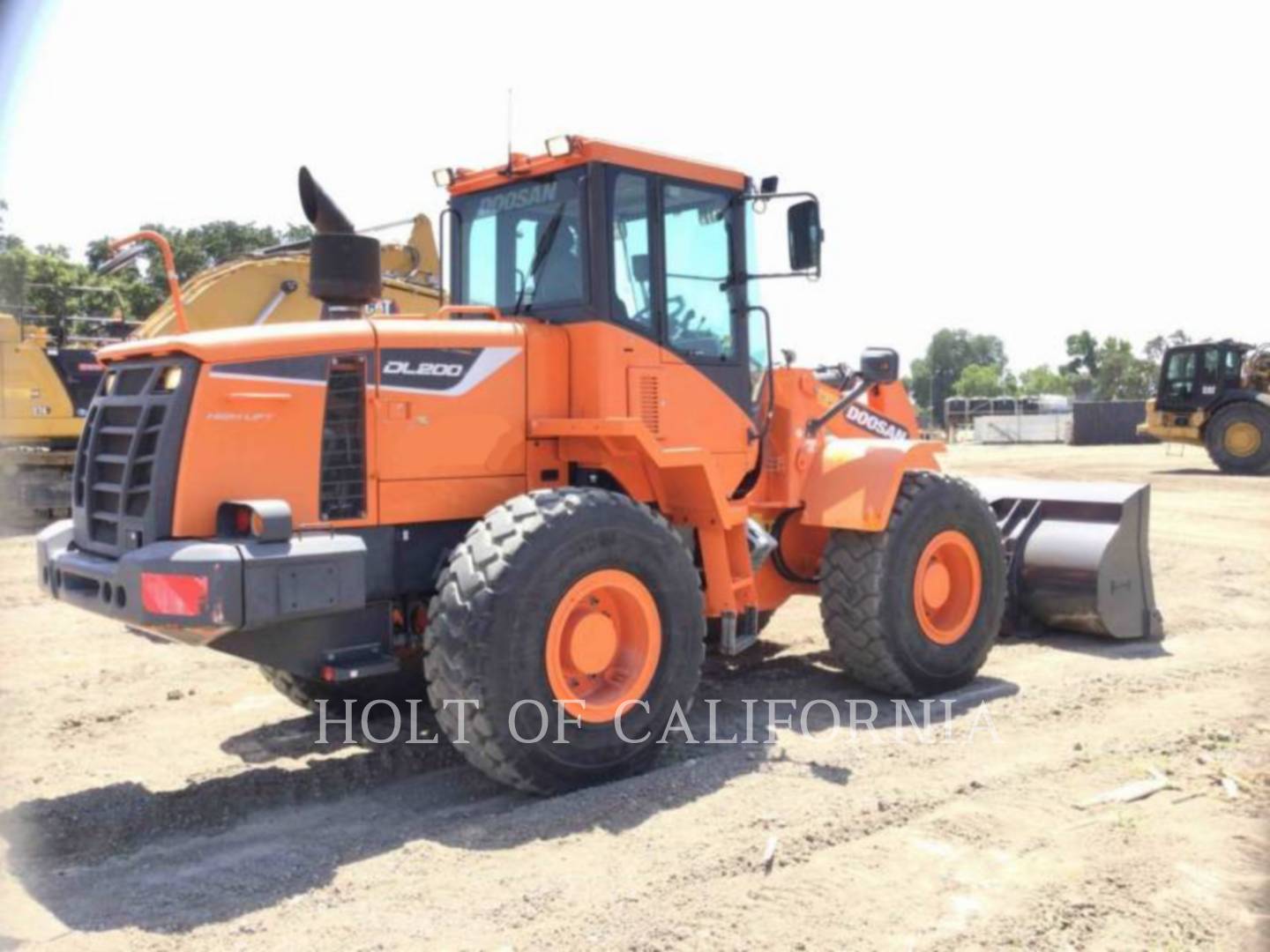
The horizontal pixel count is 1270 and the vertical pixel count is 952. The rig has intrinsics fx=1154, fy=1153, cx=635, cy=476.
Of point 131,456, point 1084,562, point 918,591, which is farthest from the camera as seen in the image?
point 1084,562

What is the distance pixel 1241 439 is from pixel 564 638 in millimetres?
23714

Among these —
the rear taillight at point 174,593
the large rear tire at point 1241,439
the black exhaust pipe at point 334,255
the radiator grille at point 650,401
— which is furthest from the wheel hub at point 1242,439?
the rear taillight at point 174,593

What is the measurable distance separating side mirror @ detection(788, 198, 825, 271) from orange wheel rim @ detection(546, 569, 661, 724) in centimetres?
204

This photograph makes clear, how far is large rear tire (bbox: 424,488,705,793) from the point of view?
468cm

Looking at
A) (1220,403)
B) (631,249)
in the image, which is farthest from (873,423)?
(1220,403)

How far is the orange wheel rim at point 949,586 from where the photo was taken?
6766 millimetres

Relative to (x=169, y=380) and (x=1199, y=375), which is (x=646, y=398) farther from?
(x=1199, y=375)

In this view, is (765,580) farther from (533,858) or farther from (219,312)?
(219,312)

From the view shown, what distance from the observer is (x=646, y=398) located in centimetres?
584

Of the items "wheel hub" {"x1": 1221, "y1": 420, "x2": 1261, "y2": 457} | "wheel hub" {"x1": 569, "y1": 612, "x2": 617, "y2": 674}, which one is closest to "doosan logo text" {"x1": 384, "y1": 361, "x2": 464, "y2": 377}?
"wheel hub" {"x1": 569, "y1": 612, "x2": 617, "y2": 674}

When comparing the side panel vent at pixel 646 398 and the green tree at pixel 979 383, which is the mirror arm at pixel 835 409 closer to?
the side panel vent at pixel 646 398

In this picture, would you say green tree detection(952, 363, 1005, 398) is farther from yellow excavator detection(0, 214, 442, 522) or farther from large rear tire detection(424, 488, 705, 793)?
large rear tire detection(424, 488, 705, 793)

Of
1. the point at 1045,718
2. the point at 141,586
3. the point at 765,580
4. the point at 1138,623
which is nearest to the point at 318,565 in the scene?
the point at 141,586

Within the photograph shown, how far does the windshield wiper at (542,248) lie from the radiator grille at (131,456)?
1.90 meters
